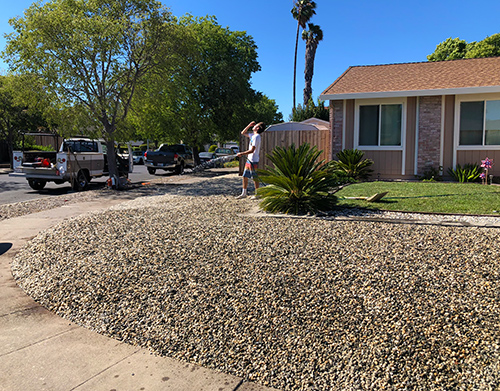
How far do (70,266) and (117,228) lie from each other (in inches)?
68.4

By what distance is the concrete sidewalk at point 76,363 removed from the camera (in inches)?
108

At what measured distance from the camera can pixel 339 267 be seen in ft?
13.9

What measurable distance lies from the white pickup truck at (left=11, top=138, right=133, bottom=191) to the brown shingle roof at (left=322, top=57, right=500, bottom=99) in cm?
879

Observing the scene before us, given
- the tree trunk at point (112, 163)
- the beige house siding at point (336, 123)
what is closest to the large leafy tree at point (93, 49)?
the tree trunk at point (112, 163)

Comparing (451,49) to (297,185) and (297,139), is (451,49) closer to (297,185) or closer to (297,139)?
(297,139)

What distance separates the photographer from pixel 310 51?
37.9 meters

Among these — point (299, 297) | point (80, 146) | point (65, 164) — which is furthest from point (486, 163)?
point (80, 146)

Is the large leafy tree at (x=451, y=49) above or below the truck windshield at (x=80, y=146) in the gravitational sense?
above

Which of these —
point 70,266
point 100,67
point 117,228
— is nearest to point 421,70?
point 100,67

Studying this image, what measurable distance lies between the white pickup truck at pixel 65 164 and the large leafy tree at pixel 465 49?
29.7m

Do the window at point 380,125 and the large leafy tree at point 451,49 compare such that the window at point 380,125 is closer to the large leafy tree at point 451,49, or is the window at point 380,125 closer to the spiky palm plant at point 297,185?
the spiky palm plant at point 297,185

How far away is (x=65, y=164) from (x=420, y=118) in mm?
11531

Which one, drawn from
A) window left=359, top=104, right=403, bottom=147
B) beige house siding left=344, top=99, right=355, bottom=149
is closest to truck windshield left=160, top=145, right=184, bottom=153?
beige house siding left=344, top=99, right=355, bottom=149

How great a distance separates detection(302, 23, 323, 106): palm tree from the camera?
37312 mm
